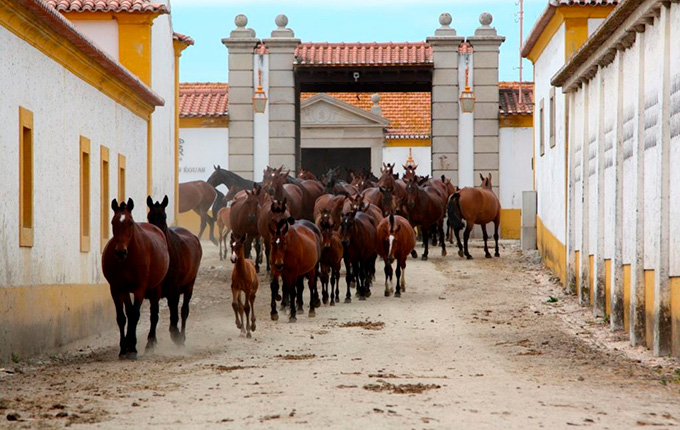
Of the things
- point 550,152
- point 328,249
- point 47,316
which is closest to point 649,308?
point 47,316

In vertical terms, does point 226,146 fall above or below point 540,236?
above

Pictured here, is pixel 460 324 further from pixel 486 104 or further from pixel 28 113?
pixel 486 104

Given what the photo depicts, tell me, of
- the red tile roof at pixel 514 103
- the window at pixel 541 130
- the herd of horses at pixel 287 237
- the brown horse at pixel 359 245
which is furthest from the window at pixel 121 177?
the red tile roof at pixel 514 103

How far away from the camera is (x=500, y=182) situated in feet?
134

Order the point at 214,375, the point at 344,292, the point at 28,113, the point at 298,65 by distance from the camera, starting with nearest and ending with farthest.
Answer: the point at 214,375 < the point at 28,113 < the point at 344,292 < the point at 298,65

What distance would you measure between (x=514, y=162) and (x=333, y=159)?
752 inches

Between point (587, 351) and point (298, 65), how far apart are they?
25.4 meters

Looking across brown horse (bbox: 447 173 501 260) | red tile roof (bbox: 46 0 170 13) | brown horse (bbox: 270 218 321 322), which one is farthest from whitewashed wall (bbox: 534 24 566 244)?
red tile roof (bbox: 46 0 170 13)

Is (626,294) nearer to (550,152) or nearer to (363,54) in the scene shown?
(550,152)

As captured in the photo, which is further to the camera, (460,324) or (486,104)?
(486,104)

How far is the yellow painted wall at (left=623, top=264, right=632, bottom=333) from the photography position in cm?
1769

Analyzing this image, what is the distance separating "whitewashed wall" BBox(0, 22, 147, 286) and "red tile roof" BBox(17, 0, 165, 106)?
39cm

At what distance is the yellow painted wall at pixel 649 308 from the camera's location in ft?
51.3

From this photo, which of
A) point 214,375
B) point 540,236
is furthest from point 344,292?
point 214,375
